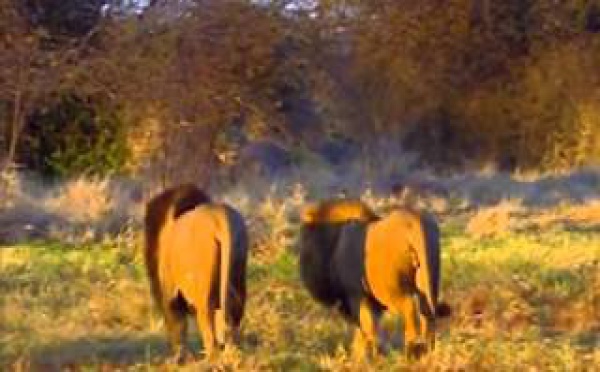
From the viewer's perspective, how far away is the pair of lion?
879 cm

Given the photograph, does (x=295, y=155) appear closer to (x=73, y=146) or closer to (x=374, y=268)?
(x=73, y=146)

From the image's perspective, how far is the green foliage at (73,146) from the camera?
22156mm

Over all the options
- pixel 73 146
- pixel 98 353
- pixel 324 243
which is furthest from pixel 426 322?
pixel 73 146

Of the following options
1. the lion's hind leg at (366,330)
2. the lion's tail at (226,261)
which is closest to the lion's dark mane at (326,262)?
the lion's hind leg at (366,330)

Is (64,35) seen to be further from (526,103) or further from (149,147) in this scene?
(526,103)

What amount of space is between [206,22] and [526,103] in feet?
49.3

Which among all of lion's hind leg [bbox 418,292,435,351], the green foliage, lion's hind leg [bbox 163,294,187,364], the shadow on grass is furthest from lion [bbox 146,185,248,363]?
the green foliage

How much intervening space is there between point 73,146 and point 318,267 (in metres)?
13.8

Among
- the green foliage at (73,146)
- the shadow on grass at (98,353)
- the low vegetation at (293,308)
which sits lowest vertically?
the shadow on grass at (98,353)

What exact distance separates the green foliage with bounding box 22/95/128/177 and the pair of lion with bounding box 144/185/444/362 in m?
12.2

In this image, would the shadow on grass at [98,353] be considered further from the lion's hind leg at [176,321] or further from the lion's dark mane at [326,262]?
the lion's dark mane at [326,262]

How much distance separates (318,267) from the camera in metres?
9.78

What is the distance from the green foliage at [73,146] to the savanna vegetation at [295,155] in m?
0.04

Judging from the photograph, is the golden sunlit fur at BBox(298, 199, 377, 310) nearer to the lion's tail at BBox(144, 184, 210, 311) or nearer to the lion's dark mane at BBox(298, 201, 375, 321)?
the lion's dark mane at BBox(298, 201, 375, 321)
